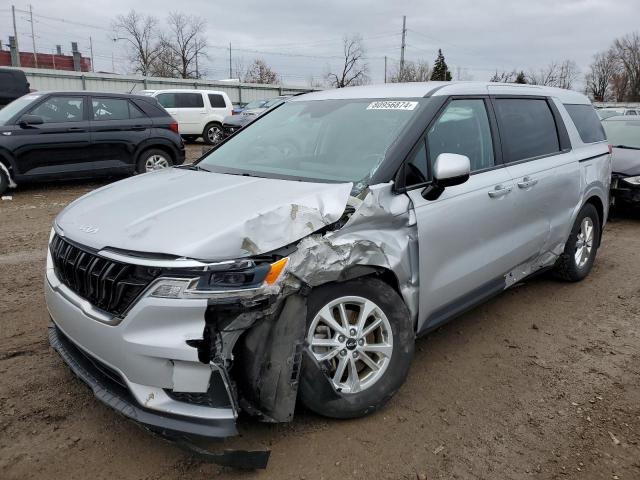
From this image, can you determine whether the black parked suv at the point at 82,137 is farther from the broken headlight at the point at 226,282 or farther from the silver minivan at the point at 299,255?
the broken headlight at the point at 226,282

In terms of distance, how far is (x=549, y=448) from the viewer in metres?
2.66

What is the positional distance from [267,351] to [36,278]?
349cm

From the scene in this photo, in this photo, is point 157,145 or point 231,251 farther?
point 157,145

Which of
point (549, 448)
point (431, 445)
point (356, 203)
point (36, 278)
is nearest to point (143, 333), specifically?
point (356, 203)

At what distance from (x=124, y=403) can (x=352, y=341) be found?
3.69 ft

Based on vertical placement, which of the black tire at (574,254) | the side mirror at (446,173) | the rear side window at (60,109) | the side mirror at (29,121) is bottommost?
the black tire at (574,254)

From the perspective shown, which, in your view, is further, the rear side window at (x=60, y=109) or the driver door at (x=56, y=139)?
the rear side window at (x=60, y=109)

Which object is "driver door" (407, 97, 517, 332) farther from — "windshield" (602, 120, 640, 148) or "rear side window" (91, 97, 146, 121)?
"rear side window" (91, 97, 146, 121)

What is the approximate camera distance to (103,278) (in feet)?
7.83

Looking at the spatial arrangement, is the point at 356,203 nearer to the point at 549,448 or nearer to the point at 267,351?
the point at 267,351

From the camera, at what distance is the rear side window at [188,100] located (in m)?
18.2

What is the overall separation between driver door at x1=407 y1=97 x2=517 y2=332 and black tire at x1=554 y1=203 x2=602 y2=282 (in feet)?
4.21

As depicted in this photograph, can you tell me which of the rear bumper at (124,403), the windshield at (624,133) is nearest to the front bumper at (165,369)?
the rear bumper at (124,403)

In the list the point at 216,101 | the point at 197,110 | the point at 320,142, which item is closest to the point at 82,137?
the point at 320,142
